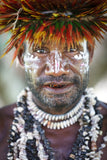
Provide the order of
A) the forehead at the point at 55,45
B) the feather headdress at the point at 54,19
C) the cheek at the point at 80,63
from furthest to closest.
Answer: the cheek at the point at 80,63, the forehead at the point at 55,45, the feather headdress at the point at 54,19

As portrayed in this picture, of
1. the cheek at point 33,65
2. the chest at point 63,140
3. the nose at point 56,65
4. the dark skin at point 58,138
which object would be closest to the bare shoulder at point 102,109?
the dark skin at point 58,138

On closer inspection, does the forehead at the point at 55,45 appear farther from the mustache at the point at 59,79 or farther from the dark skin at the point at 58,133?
the mustache at the point at 59,79

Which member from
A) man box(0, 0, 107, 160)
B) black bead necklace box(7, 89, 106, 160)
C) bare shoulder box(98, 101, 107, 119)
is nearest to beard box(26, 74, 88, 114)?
man box(0, 0, 107, 160)

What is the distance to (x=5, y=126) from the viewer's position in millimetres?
→ 2586

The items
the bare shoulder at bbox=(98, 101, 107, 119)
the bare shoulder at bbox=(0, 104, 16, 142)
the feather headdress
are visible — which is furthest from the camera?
the bare shoulder at bbox=(98, 101, 107, 119)

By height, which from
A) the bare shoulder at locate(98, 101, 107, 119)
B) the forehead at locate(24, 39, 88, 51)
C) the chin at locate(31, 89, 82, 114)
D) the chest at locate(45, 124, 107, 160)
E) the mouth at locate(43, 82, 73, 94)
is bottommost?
the chest at locate(45, 124, 107, 160)

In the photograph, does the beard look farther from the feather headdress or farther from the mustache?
the feather headdress

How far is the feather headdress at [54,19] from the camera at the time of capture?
2.22m

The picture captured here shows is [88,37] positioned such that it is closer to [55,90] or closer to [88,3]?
[88,3]

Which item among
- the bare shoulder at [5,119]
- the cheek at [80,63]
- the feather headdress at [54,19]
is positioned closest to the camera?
the feather headdress at [54,19]

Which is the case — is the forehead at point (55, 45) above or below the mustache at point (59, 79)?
above

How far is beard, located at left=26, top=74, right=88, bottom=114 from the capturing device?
240cm

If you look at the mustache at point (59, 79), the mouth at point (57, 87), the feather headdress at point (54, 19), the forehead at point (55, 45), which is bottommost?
the mouth at point (57, 87)

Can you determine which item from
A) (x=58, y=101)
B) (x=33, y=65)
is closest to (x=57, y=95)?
(x=58, y=101)
